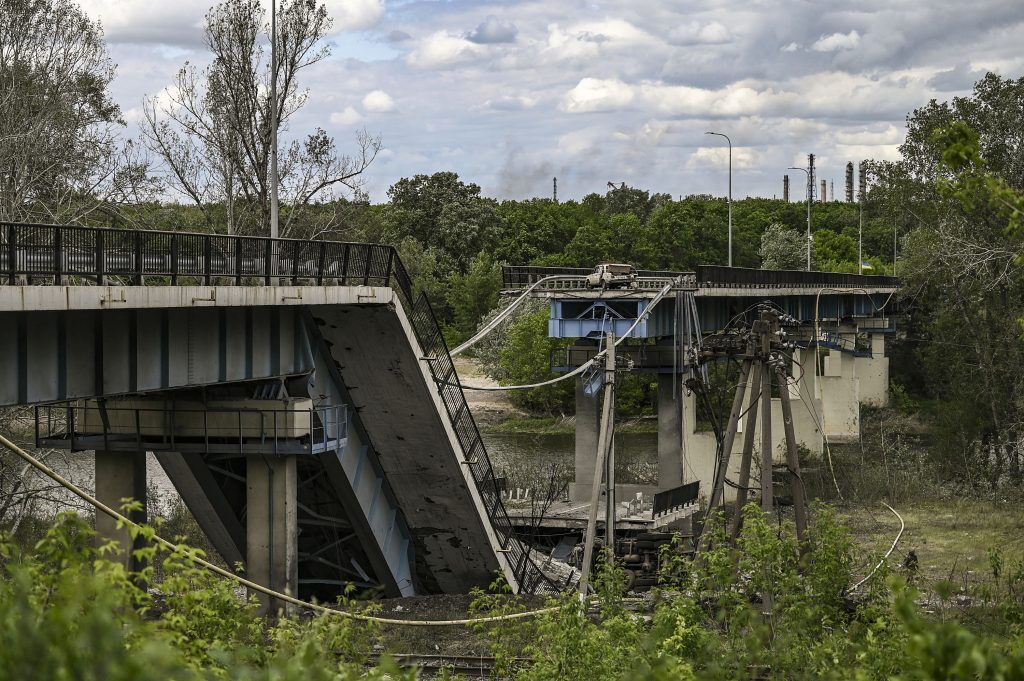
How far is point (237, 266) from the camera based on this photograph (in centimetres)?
1797

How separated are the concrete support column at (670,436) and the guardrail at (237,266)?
16.5 metres

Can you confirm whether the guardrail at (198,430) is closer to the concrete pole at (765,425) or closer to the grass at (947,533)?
the concrete pole at (765,425)

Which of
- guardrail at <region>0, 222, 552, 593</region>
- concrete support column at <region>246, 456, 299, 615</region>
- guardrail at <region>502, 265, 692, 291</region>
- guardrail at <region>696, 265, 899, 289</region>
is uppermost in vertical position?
guardrail at <region>696, 265, 899, 289</region>

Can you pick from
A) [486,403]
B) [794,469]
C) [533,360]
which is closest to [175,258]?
[794,469]

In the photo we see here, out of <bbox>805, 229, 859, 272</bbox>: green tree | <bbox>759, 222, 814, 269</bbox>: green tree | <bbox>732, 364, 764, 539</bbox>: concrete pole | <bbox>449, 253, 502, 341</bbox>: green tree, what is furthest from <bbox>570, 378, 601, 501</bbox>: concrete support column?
<bbox>805, 229, 859, 272</bbox>: green tree

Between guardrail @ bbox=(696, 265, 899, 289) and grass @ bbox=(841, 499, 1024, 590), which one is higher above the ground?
guardrail @ bbox=(696, 265, 899, 289)

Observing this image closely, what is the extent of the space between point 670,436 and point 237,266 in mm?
27159

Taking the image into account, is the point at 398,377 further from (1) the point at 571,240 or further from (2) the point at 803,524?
(1) the point at 571,240

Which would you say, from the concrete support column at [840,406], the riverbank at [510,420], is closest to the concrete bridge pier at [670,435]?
the concrete support column at [840,406]

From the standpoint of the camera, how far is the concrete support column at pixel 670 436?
42.6 meters

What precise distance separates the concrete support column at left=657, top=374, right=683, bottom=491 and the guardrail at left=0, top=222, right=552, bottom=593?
1655cm

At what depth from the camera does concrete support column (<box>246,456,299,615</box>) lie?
20.4m

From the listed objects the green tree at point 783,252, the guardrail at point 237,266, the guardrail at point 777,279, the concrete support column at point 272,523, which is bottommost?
the concrete support column at point 272,523

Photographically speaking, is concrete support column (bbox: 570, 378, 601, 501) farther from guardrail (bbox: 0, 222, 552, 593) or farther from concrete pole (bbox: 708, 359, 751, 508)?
concrete pole (bbox: 708, 359, 751, 508)
